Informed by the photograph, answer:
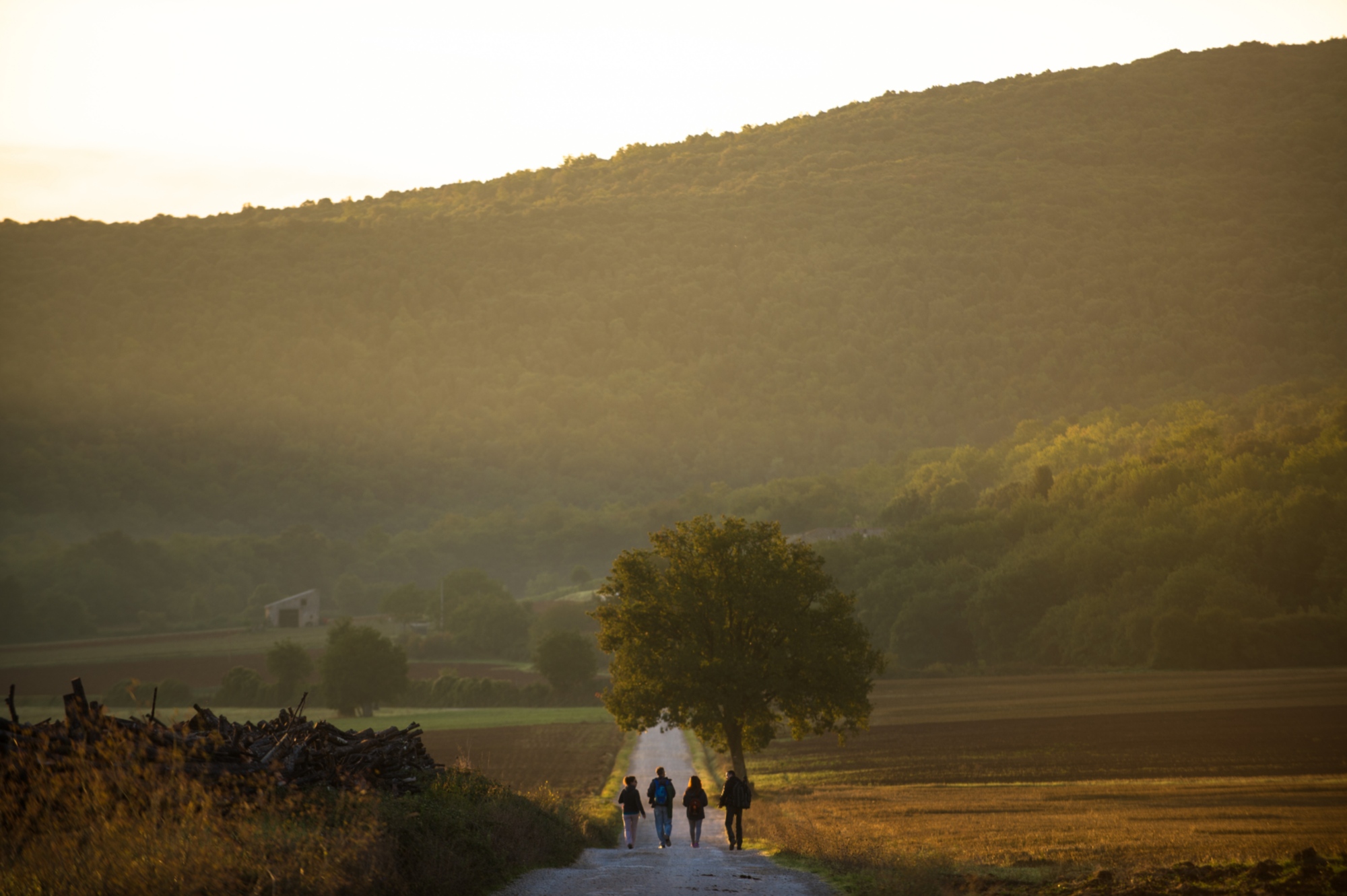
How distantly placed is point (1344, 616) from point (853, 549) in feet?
191

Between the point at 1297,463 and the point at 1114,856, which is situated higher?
the point at 1297,463

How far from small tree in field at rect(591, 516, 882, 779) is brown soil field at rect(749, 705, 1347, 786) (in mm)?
4124

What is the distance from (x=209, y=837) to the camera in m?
13.4

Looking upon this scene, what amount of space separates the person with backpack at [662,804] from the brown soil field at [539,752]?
54.8 ft

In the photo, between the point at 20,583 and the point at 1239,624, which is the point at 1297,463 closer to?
the point at 1239,624

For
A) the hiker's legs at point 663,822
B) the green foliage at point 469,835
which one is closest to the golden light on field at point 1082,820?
the hiker's legs at point 663,822

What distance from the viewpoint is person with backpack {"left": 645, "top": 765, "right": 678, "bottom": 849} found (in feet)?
91.0

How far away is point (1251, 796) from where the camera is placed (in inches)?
1464

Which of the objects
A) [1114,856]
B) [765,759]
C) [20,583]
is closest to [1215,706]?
[765,759]

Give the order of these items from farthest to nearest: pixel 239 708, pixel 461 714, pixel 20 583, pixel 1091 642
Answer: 1. pixel 20 583
2. pixel 1091 642
3. pixel 239 708
4. pixel 461 714

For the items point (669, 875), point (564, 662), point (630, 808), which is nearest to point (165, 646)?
point (564, 662)

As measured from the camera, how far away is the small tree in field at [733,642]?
1839 inches

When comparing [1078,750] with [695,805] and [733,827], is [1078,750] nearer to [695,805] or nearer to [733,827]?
[733,827]

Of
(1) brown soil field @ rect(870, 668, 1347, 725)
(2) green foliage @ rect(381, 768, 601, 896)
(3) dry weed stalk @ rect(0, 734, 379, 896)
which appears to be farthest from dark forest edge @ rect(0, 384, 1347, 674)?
(3) dry weed stalk @ rect(0, 734, 379, 896)
